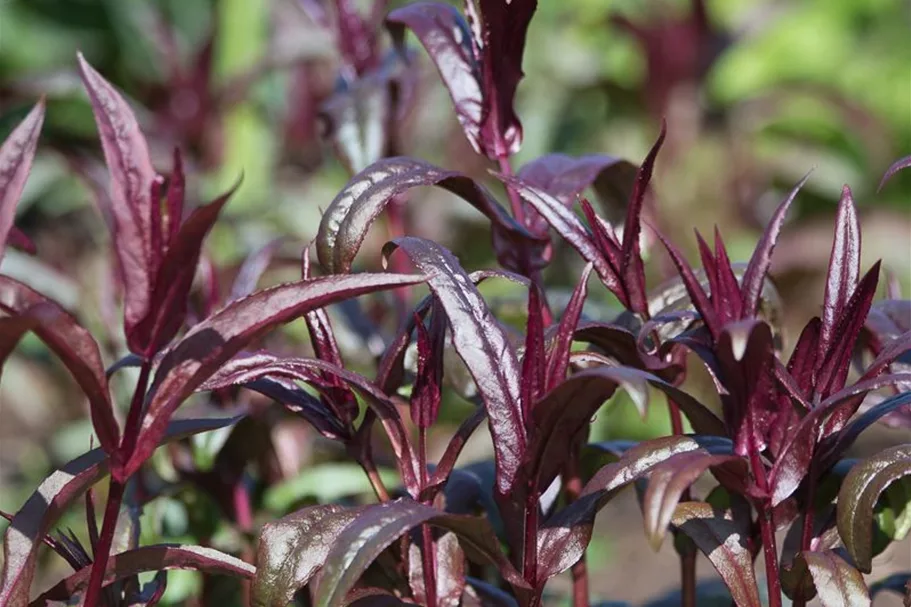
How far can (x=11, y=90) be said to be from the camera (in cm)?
306

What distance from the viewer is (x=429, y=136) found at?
4297mm

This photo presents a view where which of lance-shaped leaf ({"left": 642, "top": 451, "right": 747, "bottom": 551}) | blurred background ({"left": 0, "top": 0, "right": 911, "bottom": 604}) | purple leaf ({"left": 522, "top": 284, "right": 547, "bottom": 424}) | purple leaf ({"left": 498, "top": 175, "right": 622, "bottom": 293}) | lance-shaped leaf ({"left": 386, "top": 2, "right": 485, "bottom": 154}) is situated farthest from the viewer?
blurred background ({"left": 0, "top": 0, "right": 911, "bottom": 604})

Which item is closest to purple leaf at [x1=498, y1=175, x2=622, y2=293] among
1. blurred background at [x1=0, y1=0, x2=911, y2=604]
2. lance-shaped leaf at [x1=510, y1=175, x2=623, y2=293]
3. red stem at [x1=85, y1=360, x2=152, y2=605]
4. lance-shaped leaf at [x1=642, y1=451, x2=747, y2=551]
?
lance-shaped leaf at [x1=510, y1=175, x2=623, y2=293]

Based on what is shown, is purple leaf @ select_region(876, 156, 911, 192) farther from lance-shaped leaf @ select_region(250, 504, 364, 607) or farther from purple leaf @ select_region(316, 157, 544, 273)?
lance-shaped leaf @ select_region(250, 504, 364, 607)

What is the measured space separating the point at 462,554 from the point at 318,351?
0.66ft

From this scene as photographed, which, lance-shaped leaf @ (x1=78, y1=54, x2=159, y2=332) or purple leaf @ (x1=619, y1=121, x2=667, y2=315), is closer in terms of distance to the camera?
lance-shaped leaf @ (x1=78, y1=54, x2=159, y2=332)

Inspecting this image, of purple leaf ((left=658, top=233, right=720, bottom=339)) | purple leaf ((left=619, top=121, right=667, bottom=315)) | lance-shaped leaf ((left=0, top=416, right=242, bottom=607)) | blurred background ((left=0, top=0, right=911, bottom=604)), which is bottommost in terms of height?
lance-shaped leaf ((left=0, top=416, right=242, bottom=607))

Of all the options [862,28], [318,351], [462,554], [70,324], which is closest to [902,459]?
[462,554]

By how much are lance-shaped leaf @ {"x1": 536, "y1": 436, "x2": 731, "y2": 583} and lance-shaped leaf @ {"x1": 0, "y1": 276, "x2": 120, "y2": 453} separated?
0.33 m

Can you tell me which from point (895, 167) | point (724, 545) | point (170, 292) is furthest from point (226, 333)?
point (895, 167)

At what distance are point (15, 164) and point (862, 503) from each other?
2.07 feet

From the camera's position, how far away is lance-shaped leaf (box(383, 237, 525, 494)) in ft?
2.91

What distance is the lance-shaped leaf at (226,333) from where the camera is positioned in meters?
0.81

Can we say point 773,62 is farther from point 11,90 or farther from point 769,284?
point 769,284
